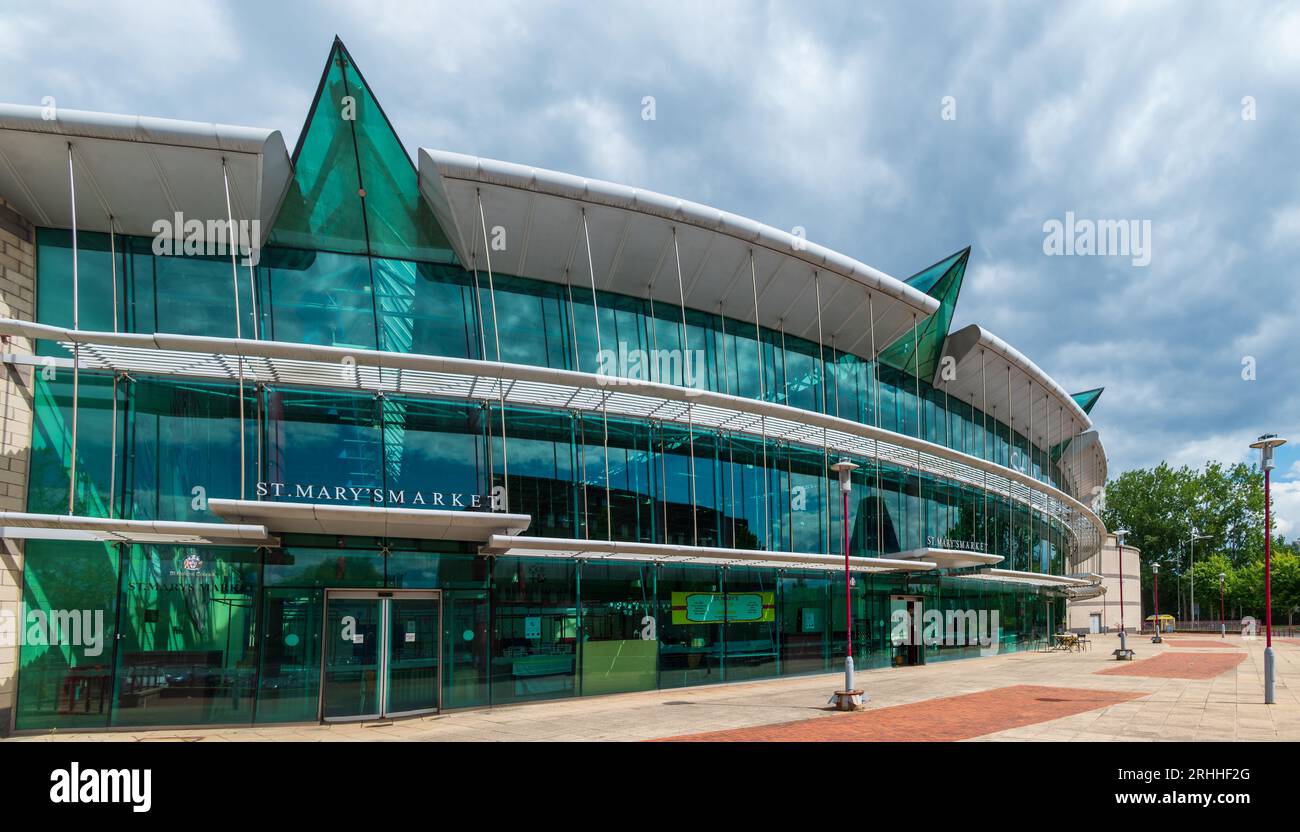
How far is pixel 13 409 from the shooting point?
16766 millimetres

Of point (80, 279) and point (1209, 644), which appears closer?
point (80, 279)

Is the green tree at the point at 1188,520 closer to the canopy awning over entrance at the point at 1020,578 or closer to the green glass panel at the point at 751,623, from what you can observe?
the canopy awning over entrance at the point at 1020,578

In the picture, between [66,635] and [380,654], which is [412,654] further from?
[66,635]

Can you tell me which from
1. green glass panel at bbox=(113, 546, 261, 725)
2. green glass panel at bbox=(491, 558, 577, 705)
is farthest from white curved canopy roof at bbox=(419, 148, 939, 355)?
green glass panel at bbox=(113, 546, 261, 725)

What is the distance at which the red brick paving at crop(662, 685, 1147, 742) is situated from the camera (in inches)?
556

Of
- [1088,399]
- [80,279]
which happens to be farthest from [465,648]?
[1088,399]

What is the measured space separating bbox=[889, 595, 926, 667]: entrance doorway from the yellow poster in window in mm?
7245

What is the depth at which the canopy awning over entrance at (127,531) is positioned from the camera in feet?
49.2

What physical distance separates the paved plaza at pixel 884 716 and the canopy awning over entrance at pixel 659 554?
3.58 meters

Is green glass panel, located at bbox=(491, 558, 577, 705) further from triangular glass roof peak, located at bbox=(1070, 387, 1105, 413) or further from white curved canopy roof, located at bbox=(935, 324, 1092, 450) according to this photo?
triangular glass roof peak, located at bbox=(1070, 387, 1105, 413)

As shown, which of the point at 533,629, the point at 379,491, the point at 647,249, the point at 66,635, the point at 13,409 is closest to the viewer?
the point at 66,635

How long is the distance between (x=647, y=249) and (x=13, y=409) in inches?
607
